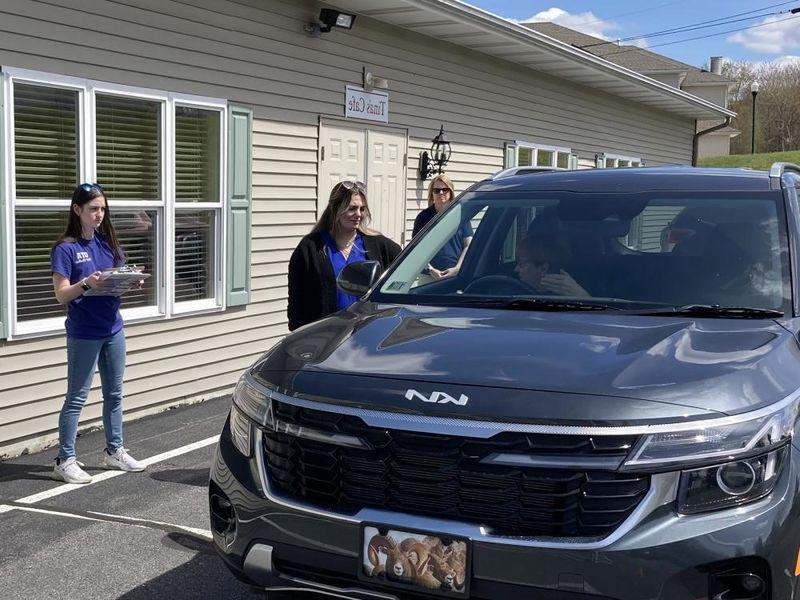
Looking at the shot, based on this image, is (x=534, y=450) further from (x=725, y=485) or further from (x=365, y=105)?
(x=365, y=105)

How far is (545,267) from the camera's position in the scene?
3697mm

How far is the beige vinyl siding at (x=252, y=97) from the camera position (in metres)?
6.11

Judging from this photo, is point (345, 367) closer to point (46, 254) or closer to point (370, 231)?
point (370, 231)

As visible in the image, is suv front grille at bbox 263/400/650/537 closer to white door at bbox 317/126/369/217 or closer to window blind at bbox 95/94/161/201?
window blind at bbox 95/94/161/201

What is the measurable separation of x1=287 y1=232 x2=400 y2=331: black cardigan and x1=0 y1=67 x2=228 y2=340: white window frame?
2139mm

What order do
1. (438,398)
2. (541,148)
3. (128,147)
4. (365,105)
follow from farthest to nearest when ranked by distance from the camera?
(541,148) → (365,105) → (128,147) → (438,398)

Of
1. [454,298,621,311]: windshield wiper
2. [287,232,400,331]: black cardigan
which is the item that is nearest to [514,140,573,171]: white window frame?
[287,232,400,331]: black cardigan

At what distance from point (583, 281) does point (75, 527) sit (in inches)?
116

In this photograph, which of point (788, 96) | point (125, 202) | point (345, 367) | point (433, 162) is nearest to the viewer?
point (345, 367)

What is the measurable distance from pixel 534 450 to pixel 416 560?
18.2 inches

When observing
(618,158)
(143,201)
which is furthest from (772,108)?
(143,201)

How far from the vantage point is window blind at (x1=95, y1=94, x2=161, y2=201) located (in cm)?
654

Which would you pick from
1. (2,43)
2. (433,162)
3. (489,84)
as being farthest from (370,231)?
(489,84)

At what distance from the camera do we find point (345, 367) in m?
2.83
